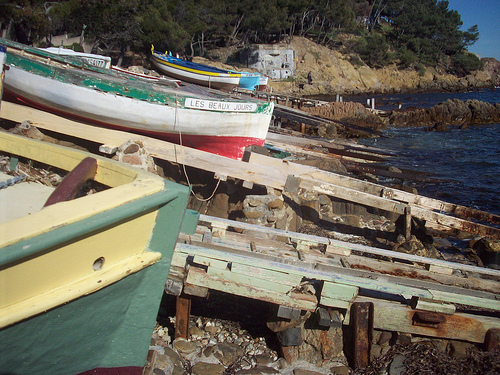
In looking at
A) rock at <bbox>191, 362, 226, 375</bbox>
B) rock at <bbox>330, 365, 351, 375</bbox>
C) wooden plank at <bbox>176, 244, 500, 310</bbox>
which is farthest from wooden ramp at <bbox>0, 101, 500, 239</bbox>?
rock at <bbox>191, 362, 226, 375</bbox>

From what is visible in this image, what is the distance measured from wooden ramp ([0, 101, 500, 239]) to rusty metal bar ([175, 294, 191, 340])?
2637 mm

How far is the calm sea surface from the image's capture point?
1047 cm

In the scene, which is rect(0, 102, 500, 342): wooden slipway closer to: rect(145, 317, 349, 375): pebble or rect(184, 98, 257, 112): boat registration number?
rect(145, 317, 349, 375): pebble

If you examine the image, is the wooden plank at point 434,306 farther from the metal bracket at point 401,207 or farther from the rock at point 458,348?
the metal bracket at point 401,207

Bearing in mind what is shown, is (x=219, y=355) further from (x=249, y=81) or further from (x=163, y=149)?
(x=249, y=81)

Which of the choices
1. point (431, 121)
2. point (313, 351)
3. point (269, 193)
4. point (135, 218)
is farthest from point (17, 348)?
point (431, 121)

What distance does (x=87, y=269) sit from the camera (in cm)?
234

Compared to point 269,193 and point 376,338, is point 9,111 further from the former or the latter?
point 376,338

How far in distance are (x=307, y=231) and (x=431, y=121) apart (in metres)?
20.4

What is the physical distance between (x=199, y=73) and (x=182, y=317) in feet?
66.8

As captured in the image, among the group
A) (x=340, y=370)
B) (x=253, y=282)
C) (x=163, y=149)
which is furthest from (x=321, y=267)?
(x=163, y=149)

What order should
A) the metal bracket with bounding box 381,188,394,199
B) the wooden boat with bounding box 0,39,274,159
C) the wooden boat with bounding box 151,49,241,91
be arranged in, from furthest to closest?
the wooden boat with bounding box 151,49,241,91, the wooden boat with bounding box 0,39,274,159, the metal bracket with bounding box 381,188,394,199

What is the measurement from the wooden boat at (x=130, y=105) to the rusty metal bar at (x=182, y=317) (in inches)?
145

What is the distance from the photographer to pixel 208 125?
725 centimetres
